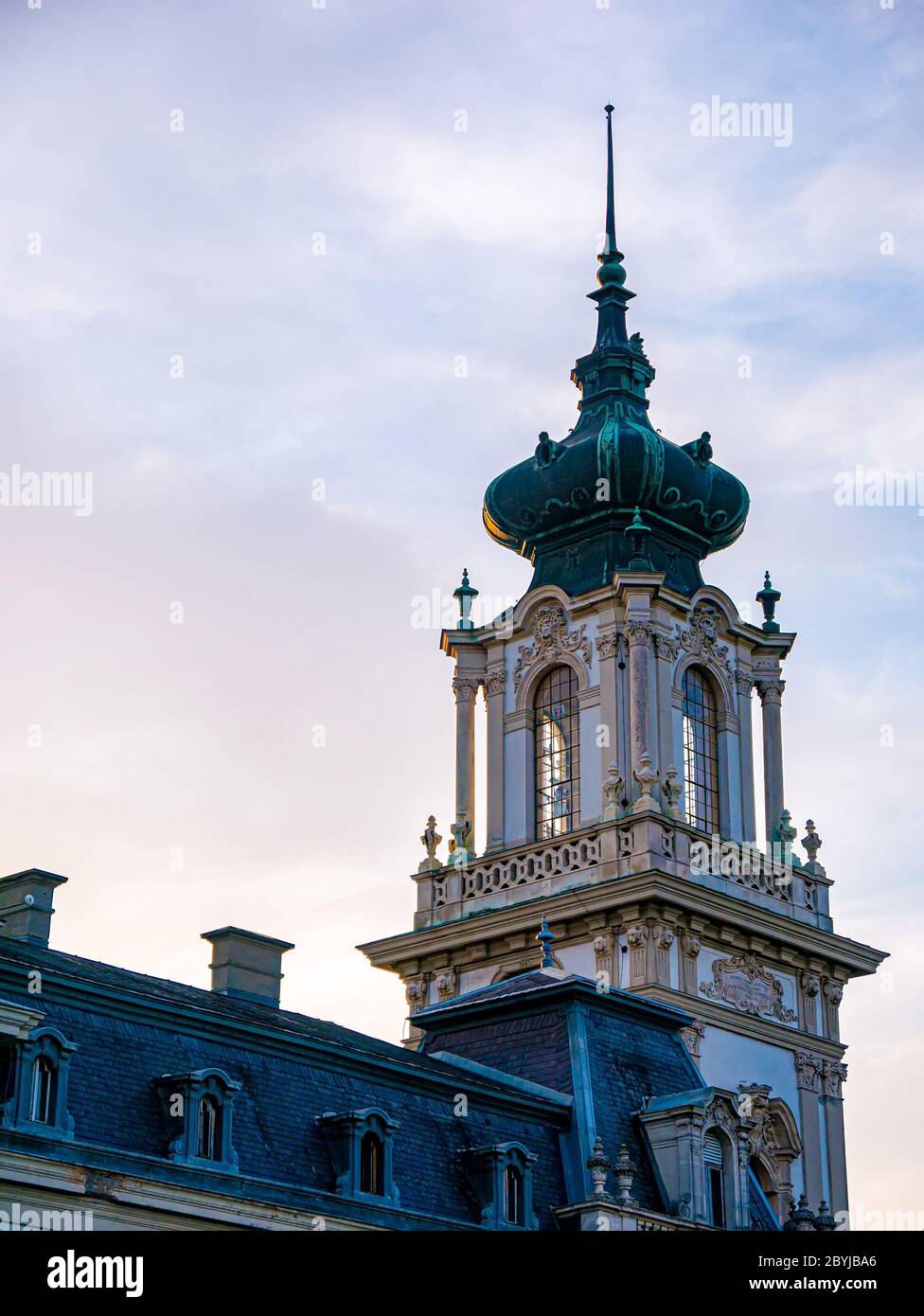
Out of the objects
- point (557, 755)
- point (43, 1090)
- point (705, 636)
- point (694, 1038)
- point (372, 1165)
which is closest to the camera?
point (43, 1090)

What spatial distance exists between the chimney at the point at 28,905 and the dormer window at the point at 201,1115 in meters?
5.99

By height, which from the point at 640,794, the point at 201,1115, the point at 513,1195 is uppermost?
the point at 640,794

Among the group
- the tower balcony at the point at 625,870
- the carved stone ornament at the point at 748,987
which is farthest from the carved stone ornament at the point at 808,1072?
the tower balcony at the point at 625,870

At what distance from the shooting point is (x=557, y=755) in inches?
2437

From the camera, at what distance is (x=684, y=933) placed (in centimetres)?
5647

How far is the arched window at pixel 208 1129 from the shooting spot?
1393 inches

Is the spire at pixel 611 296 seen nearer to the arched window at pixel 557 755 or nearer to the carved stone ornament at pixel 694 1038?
the arched window at pixel 557 755

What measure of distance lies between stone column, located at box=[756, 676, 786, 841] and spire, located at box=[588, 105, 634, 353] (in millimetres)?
10049

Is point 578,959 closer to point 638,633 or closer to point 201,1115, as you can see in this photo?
point 638,633

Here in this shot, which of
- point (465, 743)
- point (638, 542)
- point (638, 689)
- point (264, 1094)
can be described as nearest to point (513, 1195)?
point (264, 1094)

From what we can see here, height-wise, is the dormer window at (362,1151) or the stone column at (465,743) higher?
the stone column at (465,743)

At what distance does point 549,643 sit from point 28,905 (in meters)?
23.6

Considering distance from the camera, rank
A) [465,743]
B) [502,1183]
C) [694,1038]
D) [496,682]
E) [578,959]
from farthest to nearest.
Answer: [465,743]
[496,682]
[578,959]
[694,1038]
[502,1183]
